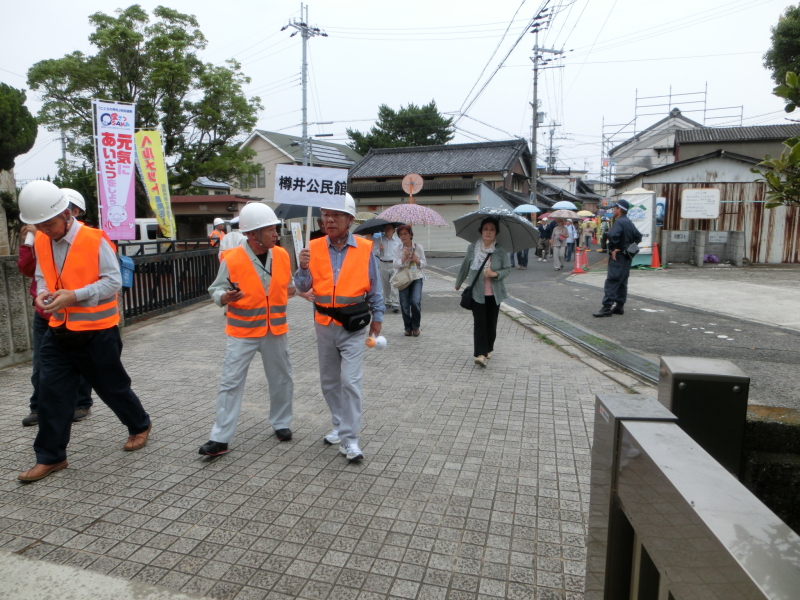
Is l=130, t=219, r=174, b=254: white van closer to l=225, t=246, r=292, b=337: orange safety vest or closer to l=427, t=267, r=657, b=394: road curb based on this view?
l=427, t=267, r=657, b=394: road curb

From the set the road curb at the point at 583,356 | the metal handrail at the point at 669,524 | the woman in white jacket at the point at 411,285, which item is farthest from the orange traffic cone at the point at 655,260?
the metal handrail at the point at 669,524

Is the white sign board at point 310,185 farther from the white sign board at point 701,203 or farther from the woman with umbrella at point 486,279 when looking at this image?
the white sign board at point 701,203

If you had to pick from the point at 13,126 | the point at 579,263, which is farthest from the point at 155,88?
the point at 579,263

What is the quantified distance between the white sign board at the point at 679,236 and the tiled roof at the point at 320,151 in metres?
28.0

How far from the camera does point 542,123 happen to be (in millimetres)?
31875

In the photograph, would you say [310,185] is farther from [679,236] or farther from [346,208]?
[679,236]

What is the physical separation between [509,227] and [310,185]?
2.82 m

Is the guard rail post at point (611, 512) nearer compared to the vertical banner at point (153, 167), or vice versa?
the guard rail post at point (611, 512)

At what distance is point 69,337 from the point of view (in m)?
3.78

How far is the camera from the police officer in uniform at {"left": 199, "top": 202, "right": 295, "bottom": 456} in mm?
4008

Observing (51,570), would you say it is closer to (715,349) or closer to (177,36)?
(715,349)

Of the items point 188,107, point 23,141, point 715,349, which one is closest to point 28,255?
point 715,349

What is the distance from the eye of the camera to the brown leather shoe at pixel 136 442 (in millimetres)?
4125

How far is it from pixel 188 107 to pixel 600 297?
1871cm
